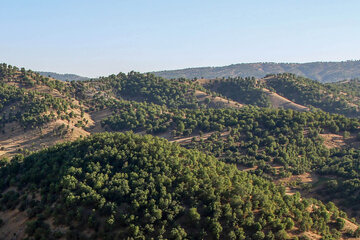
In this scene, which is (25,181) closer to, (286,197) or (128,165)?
(128,165)

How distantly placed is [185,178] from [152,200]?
27.1ft

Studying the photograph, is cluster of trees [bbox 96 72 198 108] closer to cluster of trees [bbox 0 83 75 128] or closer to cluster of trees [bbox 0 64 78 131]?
cluster of trees [bbox 0 64 78 131]

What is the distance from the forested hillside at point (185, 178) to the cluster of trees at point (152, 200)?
0.19 metres

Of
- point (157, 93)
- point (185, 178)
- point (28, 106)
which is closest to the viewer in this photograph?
point (185, 178)

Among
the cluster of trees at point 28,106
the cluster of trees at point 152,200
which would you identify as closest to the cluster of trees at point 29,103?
the cluster of trees at point 28,106

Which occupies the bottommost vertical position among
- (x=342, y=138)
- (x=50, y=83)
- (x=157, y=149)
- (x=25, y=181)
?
(x=342, y=138)

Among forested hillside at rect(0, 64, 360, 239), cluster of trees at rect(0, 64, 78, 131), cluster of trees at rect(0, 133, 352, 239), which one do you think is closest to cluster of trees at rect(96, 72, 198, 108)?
cluster of trees at rect(0, 64, 78, 131)

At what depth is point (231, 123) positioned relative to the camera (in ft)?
383

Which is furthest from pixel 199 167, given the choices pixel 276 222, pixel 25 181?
pixel 25 181

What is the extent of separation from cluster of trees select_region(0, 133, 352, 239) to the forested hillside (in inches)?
7.3

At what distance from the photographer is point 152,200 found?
156ft

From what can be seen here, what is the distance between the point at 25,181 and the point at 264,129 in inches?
3227

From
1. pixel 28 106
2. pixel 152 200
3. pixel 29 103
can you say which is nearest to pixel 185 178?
pixel 152 200

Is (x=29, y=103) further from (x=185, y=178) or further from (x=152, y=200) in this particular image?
(x=152, y=200)
